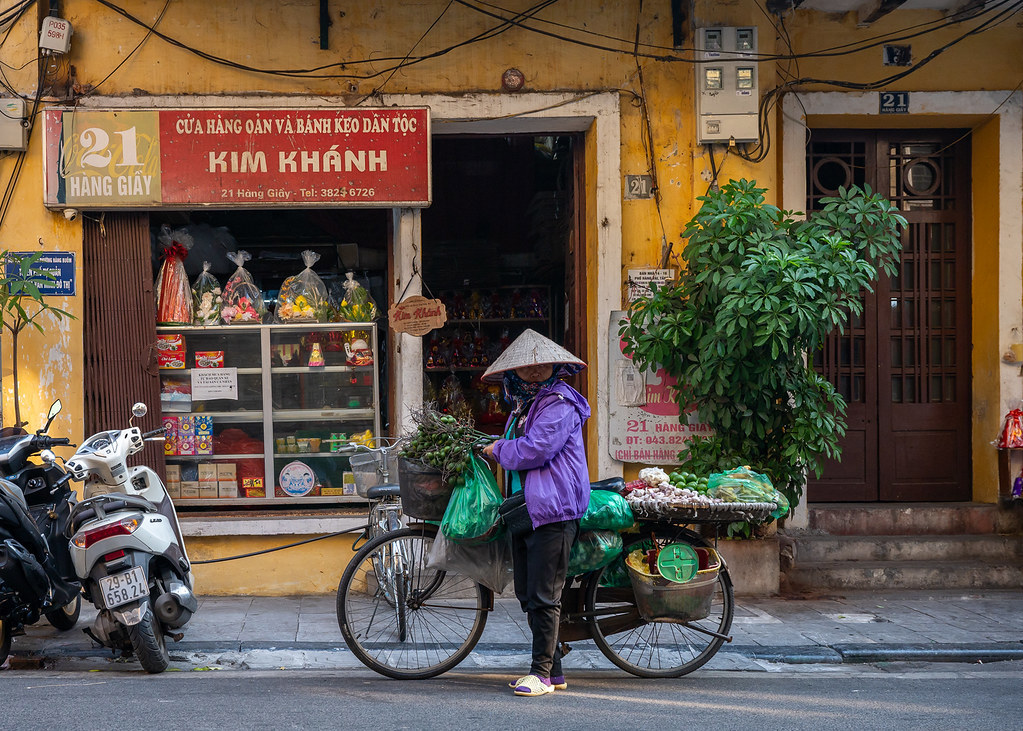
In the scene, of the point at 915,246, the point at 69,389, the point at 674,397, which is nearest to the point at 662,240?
the point at 674,397

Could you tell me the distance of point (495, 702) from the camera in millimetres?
4625

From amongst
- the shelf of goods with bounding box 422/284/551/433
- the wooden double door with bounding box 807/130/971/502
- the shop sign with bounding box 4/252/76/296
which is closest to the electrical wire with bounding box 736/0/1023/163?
the wooden double door with bounding box 807/130/971/502

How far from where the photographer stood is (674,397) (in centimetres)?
720

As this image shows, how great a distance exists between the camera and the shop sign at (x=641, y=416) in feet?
23.9

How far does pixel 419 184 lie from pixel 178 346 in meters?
2.26

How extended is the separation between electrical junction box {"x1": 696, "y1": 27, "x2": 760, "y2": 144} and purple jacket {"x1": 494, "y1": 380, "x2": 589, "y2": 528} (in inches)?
131

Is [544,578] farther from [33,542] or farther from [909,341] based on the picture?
[909,341]

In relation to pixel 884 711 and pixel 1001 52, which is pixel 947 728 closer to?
pixel 884 711

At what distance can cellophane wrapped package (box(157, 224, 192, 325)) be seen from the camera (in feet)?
24.1

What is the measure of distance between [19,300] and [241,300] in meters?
1.57

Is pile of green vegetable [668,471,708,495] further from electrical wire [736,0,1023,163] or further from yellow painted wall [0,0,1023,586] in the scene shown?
electrical wire [736,0,1023,163]

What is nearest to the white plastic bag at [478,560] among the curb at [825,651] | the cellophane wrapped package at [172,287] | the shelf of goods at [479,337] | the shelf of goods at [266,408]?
the curb at [825,651]

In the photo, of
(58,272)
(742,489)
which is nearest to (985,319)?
(742,489)

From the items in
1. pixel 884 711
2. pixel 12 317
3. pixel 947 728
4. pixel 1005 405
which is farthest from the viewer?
pixel 1005 405
